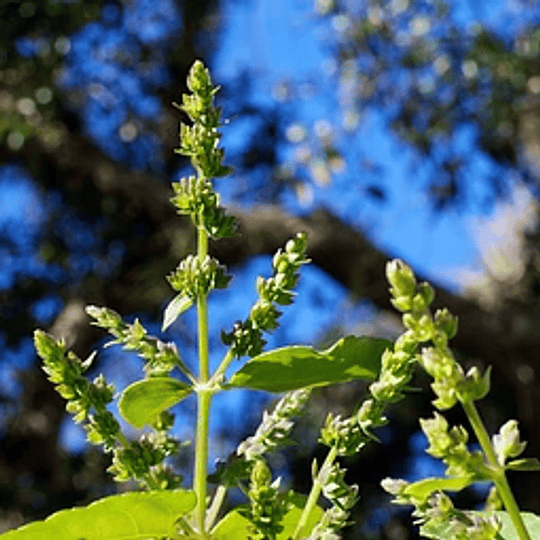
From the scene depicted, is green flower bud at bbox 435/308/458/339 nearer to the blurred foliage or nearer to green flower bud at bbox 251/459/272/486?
green flower bud at bbox 251/459/272/486

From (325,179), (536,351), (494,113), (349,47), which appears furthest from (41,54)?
(536,351)

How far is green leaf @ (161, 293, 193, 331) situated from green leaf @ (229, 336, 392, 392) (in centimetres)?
4

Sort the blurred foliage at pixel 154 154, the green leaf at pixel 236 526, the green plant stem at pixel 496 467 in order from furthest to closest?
the blurred foliage at pixel 154 154, the green leaf at pixel 236 526, the green plant stem at pixel 496 467

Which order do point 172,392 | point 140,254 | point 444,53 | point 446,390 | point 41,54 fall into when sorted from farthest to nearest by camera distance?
1. point 140,254
2. point 444,53
3. point 41,54
4. point 172,392
5. point 446,390

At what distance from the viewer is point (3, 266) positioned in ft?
15.2

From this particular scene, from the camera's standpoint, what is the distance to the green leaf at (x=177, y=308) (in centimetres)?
45

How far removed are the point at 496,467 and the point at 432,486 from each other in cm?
2

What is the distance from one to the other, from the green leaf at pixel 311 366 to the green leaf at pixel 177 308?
0.12 feet

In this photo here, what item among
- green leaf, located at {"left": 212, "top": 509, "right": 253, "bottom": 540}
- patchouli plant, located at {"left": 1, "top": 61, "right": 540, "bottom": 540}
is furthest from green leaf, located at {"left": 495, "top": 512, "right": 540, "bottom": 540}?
green leaf, located at {"left": 212, "top": 509, "right": 253, "bottom": 540}

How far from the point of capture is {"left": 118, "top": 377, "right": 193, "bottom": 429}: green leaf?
0.44 m

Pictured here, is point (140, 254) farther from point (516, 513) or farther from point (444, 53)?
point (516, 513)

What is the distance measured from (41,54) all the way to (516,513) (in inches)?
143

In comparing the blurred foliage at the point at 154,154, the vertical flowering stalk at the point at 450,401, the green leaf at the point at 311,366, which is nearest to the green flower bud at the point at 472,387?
the vertical flowering stalk at the point at 450,401

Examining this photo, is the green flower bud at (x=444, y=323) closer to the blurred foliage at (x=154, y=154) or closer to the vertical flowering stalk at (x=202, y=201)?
the vertical flowering stalk at (x=202, y=201)
